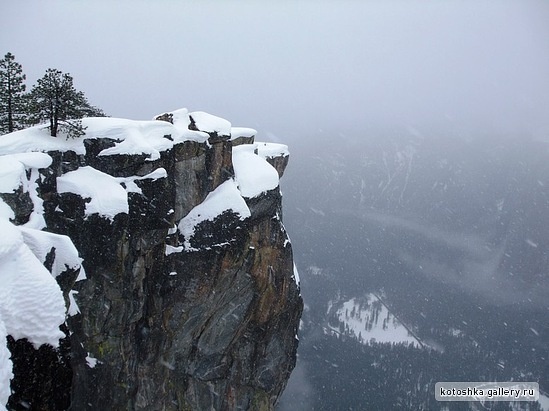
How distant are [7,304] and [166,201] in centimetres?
1942

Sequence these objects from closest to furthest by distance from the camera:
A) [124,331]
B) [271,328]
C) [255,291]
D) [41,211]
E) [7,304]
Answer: [7,304] < [41,211] < [124,331] < [255,291] < [271,328]

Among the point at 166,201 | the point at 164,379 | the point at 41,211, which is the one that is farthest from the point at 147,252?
the point at 164,379

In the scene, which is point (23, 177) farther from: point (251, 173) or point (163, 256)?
point (251, 173)

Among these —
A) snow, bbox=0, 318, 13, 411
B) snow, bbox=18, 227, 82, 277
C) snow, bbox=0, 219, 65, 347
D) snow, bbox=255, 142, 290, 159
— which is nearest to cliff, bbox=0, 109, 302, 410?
snow, bbox=18, 227, 82, 277

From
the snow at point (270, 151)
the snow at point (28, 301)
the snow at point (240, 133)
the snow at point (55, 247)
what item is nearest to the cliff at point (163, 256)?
the snow at point (55, 247)

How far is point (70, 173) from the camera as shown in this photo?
3009cm

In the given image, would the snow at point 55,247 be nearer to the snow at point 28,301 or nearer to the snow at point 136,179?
the snow at point 28,301

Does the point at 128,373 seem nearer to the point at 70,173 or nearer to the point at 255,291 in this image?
the point at 255,291

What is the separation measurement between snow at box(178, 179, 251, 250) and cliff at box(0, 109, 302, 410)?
0.10m

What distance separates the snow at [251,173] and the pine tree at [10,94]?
1975 centimetres

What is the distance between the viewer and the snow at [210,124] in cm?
3778

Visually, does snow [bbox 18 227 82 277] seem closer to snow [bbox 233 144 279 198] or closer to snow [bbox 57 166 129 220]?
snow [bbox 57 166 129 220]

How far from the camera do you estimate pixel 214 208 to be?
118ft

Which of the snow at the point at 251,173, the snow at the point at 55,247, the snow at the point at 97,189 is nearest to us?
the snow at the point at 55,247
